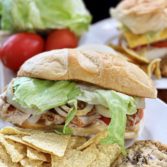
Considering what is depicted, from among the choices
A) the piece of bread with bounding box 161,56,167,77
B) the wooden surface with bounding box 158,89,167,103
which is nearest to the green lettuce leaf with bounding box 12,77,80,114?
the wooden surface with bounding box 158,89,167,103

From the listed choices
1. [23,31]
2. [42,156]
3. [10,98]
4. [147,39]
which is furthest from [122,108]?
[23,31]

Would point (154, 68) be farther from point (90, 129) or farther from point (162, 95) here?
point (90, 129)

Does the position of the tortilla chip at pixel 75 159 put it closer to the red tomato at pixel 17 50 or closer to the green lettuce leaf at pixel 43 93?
the green lettuce leaf at pixel 43 93

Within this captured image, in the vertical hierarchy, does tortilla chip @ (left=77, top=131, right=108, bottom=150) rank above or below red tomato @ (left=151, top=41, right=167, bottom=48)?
above

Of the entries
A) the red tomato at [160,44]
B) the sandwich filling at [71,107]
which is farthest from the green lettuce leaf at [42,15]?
the sandwich filling at [71,107]

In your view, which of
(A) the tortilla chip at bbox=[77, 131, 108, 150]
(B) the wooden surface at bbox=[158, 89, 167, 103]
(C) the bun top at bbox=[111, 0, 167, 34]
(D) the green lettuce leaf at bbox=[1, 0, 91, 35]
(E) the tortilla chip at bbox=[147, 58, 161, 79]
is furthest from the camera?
(D) the green lettuce leaf at bbox=[1, 0, 91, 35]

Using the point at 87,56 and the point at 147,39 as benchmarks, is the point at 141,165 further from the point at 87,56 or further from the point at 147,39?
the point at 147,39

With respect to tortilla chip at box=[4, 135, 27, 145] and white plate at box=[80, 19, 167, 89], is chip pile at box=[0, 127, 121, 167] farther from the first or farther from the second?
white plate at box=[80, 19, 167, 89]
